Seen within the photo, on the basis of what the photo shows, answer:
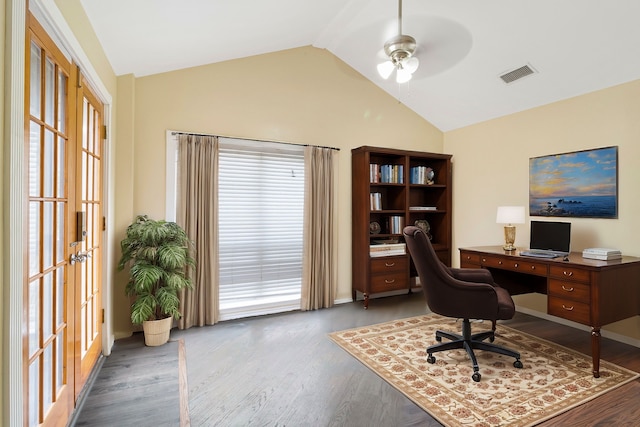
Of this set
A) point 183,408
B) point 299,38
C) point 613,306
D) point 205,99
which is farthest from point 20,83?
point 613,306

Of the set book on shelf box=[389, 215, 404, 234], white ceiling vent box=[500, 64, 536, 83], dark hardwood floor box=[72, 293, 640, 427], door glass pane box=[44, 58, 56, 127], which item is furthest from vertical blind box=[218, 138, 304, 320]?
white ceiling vent box=[500, 64, 536, 83]

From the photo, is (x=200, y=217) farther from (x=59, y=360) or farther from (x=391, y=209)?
(x=391, y=209)

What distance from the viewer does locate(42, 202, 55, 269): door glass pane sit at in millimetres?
1567

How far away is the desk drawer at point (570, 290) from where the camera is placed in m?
2.46

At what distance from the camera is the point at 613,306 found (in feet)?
8.25

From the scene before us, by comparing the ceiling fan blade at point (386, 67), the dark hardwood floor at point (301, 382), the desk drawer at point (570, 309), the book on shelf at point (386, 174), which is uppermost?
the ceiling fan blade at point (386, 67)

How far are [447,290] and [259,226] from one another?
2.18m

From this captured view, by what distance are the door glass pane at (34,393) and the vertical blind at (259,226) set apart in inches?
84.5

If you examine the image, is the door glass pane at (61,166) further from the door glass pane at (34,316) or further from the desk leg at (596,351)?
the desk leg at (596,351)

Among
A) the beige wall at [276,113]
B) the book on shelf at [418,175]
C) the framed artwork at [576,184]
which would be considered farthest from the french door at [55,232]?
the framed artwork at [576,184]

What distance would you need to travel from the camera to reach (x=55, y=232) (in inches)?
67.3

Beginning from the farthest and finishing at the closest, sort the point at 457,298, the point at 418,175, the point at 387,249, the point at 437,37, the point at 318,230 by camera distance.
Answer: the point at 418,175 → the point at 387,249 → the point at 318,230 → the point at 437,37 → the point at 457,298

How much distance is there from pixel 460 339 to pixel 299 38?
136 inches

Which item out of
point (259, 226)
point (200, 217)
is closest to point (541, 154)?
point (259, 226)
